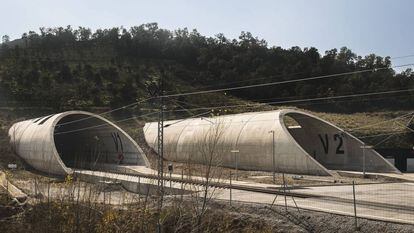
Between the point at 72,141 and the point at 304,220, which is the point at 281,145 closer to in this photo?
the point at 304,220

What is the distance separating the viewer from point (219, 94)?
96.9 meters

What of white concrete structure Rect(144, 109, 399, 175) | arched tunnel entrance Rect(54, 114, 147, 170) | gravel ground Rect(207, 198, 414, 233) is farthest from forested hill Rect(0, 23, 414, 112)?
gravel ground Rect(207, 198, 414, 233)

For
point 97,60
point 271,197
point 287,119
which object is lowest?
point 271,197

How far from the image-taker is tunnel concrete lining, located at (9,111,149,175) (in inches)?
1634

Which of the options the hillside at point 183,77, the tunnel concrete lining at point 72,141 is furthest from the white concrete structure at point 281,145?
the hillside at point 183,77

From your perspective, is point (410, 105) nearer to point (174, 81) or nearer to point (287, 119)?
point (287, 119)

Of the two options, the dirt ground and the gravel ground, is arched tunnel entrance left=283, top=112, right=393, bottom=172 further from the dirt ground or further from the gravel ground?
the dirt ground

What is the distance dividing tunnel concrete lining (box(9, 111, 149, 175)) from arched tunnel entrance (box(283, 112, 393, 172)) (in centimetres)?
1509

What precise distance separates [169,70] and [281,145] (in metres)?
73.5

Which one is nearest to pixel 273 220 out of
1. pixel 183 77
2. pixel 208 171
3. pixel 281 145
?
pixel 208 171

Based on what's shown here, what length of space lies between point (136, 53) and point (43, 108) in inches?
1769

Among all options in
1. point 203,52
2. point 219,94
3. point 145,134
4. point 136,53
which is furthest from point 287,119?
point 136,53

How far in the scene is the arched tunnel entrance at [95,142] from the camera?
1886 inches

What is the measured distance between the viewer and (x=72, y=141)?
2267 inches
